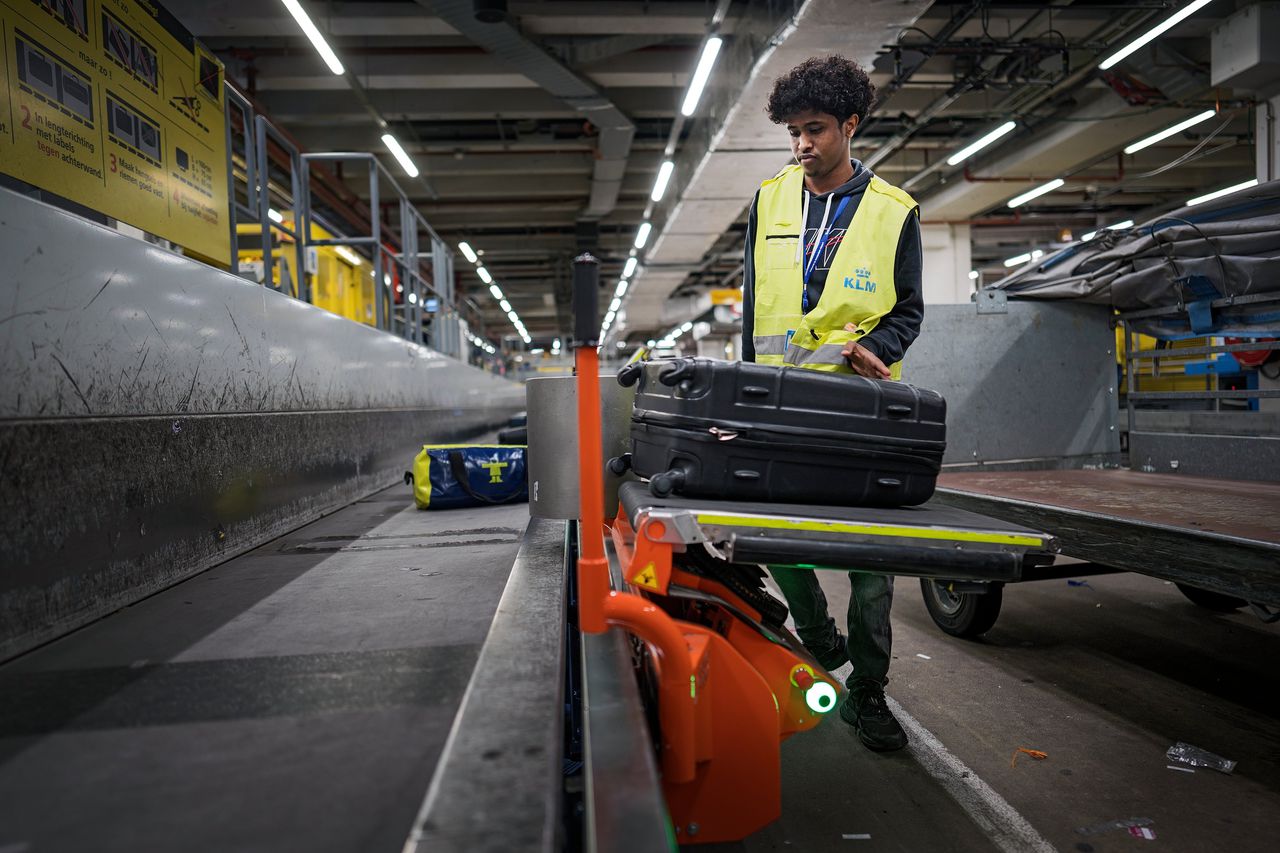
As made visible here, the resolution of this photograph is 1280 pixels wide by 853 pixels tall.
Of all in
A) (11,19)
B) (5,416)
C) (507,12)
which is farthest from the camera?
(507,12)

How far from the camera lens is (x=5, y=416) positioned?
5.82 feet

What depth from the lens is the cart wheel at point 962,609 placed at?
3.75m

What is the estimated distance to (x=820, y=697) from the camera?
1.81m

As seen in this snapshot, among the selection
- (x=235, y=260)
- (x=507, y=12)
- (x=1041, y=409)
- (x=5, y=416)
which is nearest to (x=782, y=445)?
(x=5, y=416)

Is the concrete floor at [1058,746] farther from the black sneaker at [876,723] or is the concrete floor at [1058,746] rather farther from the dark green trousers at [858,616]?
the dark green trousers at [858,616]

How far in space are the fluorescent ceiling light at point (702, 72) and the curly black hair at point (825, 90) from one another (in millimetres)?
5387

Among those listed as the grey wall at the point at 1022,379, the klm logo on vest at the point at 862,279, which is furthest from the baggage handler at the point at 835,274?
the grey wall at the point at 1022,379

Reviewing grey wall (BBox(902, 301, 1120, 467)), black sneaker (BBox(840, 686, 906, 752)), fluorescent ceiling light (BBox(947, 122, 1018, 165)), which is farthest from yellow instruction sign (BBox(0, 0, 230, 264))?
fluorescent ceiling light (BBox(947, 122, 1018, 165))

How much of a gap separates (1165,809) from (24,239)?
362 cm

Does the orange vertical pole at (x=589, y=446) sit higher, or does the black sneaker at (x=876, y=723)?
the orange vertical pole at (x=589, y=446)

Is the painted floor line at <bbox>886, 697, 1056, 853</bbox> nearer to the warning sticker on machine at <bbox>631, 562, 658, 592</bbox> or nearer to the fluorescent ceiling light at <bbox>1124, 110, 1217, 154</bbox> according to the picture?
the warning sticker on machine at <bbox>631, 562, 658, 592</bbox>

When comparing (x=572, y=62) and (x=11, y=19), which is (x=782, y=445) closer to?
(x=11, y=19)

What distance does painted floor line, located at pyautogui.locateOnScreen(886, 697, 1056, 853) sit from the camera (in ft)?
6.98

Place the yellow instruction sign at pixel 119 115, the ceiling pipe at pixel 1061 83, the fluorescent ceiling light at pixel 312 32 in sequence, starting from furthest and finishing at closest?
1. the ceiling pipe at pixel 1061 83
2. the fluorescent ceiling light at pixel 312 32
3. the yellow instruction sign at pixel 119 115
